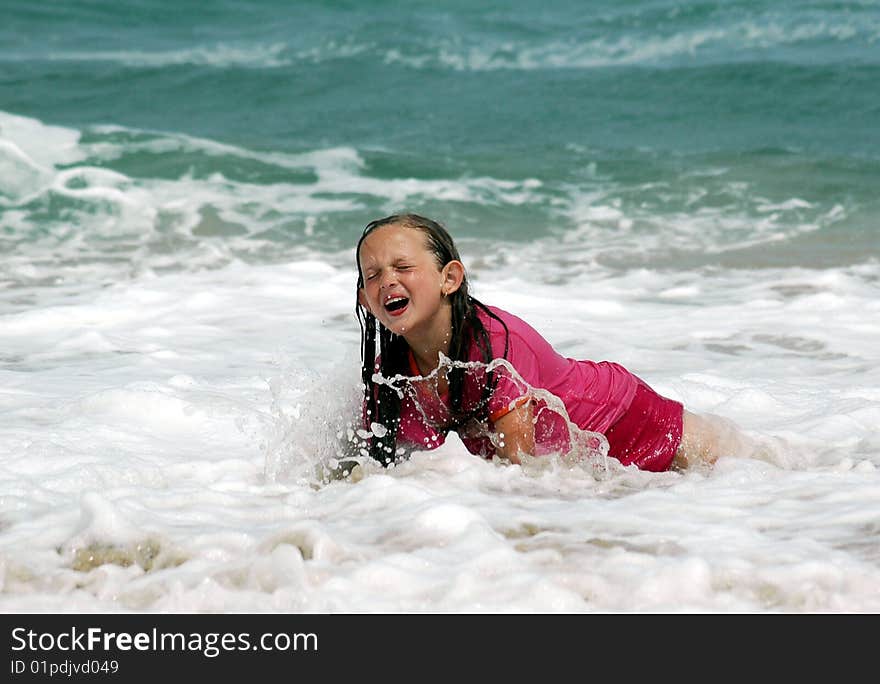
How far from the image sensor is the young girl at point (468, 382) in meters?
3.37

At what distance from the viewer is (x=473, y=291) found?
4215mm

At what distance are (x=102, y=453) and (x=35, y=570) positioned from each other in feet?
3.58

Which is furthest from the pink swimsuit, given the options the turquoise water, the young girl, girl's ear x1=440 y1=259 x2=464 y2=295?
the turquoise water

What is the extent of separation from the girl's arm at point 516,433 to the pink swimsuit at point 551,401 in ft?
0.10

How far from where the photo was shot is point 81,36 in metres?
22.4

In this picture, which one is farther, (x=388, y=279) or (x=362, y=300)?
(x=362, y=300)

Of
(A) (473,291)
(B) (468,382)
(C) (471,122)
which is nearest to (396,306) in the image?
(B) (468,382)

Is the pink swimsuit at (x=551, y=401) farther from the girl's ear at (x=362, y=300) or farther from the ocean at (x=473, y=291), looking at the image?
the girl's ear at (x=362, y=300)

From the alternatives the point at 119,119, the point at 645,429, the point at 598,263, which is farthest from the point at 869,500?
the point at 119,119

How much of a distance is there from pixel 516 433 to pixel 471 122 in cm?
1194

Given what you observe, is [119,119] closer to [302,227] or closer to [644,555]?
[302,227]

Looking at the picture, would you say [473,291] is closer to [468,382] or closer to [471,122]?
[468,382]

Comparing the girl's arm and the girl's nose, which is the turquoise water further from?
the girl's nose

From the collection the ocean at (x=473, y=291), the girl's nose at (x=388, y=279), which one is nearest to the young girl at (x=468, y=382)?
the girl's nose at (x=388, y=279)
